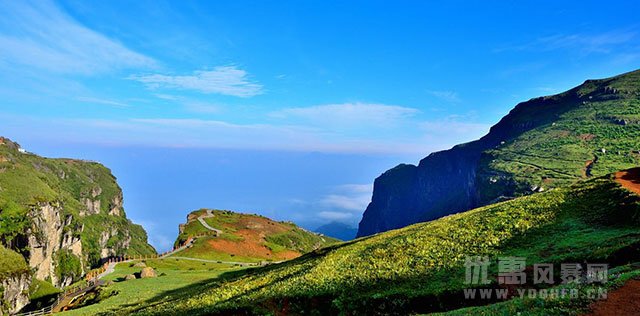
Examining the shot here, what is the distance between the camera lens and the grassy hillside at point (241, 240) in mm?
113375

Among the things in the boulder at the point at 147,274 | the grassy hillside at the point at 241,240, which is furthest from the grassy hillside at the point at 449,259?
the grassy hillside at the point at 241,240

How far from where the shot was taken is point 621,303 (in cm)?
1716

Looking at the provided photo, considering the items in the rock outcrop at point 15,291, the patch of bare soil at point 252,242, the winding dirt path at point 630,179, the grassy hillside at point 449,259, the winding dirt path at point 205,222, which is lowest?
the rock outcrop at point 15,291

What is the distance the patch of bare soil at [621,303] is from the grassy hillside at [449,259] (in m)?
0.64

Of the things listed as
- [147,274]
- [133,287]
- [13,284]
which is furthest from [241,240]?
[133,287]

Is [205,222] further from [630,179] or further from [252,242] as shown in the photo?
[630,179]

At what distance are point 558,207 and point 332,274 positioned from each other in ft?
80.3

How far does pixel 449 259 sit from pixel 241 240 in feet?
341

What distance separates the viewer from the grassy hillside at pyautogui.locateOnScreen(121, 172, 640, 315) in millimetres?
26203

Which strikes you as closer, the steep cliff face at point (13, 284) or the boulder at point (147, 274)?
the boulder at point (147, 274)

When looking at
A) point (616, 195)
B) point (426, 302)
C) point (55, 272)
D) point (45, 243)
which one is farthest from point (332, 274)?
point (55, 272)

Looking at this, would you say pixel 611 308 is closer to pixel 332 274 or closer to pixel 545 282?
pixel 545 282

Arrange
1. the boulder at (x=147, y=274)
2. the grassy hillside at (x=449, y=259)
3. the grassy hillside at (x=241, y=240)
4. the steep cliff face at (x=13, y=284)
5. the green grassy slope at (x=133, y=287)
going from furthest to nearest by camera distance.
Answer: the grassy hillside at (x=241, y=240)
the steep cliff face at (x=13, y=284)
the boulder at (x=147, y=274)
the green grassy slope at (x=133, y=287)
the grassy hillside at (x=449, y=259)

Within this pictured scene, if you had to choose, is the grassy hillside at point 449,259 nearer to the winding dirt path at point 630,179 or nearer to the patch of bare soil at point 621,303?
the patch of bare soil at point 621,303
